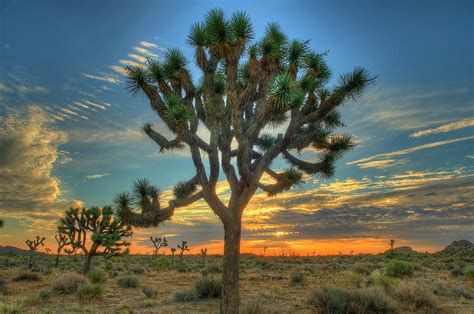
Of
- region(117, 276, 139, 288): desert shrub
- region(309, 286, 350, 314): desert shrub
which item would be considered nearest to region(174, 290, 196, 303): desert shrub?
region(309, 286, 350, 314): desert shrub

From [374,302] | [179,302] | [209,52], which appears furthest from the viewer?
[179,302]

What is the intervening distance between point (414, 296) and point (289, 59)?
340 inches

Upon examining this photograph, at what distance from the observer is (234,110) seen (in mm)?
10141

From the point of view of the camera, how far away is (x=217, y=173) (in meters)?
11.0

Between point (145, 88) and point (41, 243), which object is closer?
point (145, 88)

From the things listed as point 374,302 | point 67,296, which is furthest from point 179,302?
point 374,302

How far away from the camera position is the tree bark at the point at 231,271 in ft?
33.0

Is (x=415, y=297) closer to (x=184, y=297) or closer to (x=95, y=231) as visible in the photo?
(x=184, y=297)

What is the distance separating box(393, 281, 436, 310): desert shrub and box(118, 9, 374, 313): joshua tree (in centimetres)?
457

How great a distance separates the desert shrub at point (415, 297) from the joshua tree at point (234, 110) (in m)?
4.57

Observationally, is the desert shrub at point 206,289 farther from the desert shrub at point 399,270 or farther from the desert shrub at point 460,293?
the desert shrub at point 399,270

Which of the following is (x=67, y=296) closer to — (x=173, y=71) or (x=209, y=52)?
(x=173, y=71)

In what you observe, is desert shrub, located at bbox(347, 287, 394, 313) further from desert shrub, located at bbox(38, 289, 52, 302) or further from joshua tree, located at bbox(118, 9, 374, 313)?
desert shrub, located at bbox(38, 289, 52, 302)

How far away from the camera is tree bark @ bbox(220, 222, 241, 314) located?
33.0 ft
